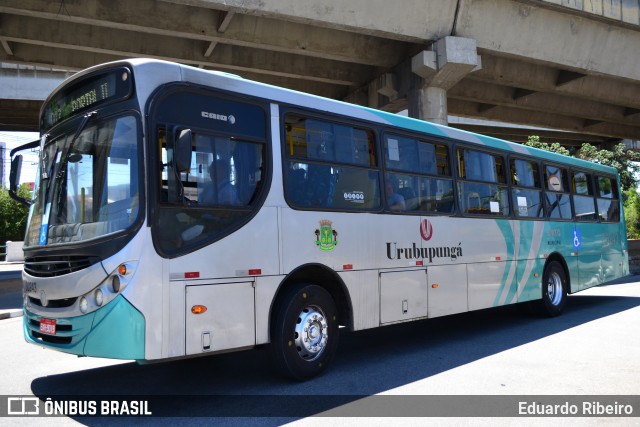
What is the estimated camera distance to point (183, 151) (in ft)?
15.9

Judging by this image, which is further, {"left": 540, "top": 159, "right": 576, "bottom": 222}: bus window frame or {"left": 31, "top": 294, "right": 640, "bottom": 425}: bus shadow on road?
{"left": 540, "top": 159, "right": 576, "bottom": 222}: bus window frame

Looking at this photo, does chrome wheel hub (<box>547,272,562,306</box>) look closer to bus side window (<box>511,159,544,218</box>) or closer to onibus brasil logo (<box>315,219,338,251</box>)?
bus side window (<box>511,159,544,218</box>)

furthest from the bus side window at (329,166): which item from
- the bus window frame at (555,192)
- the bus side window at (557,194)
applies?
the bus side window at (557,194)

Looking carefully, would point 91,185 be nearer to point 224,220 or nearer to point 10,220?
point 224,220

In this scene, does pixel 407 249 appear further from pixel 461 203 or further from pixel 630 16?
pixel 630 16

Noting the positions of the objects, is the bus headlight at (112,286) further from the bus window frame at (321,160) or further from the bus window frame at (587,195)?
the bus window frame at (587,195)

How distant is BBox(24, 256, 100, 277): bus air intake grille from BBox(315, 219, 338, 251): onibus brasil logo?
2.51 meters

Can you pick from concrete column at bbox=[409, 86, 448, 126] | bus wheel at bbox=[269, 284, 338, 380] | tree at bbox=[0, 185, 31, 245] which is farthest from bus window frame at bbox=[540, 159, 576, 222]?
tree at bbox=[0, 185, 31, 245]

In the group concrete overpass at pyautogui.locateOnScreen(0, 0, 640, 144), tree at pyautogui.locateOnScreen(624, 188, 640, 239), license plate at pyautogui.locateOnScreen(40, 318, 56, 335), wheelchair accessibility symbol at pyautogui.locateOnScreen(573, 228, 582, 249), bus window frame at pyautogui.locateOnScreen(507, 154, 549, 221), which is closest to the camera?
license plate at pyautogui.locateOnScreen(40, 318, 56, 335)

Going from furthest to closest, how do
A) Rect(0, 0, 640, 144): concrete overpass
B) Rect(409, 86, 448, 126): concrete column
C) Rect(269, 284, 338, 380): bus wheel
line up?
Rect(409, 86, 448, 126): concrete column, Rect(0, 0, 640, 144): concrete overpass, Rect(269, 284, 338, 380): bus wheel

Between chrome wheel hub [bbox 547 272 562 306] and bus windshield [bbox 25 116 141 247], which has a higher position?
bus windshield [bbox 25 116 141 247]

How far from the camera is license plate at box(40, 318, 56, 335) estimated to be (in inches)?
203

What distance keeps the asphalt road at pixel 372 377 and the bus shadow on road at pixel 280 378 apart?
0.01 meters

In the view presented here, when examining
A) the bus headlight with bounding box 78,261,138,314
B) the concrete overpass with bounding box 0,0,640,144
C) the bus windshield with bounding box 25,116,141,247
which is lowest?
the bus headlight with bounding box 78,261,138,314
